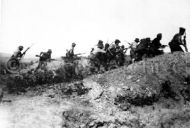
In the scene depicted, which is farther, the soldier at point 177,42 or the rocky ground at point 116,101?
the soldier at point 177,42

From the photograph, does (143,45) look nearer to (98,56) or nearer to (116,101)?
(98,56)

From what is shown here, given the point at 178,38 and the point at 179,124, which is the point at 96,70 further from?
the point at 179,124

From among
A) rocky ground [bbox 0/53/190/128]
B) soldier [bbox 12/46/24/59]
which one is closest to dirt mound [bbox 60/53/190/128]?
rocky ground [bbox 0/53/190/128]

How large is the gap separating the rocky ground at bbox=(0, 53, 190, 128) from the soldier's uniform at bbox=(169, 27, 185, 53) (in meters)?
0.57

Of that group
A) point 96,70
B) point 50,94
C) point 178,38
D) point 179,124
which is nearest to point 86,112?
point 50,94

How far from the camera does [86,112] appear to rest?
10.2 metres

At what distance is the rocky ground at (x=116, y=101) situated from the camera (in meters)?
9.70

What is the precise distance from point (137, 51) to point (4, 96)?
23.1ft

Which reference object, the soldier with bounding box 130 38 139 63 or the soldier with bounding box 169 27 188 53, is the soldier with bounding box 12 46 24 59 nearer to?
the soldier with bounding box 130 38 139 63

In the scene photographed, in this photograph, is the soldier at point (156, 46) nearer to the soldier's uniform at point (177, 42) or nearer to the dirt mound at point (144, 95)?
the soldier's uniform at point (177, 42)

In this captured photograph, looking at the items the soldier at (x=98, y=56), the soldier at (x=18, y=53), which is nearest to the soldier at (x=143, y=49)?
the soldier at (x=98, y=56)

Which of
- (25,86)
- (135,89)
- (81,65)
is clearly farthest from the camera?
(81,65)

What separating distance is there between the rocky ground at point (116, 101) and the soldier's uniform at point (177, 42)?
0.57 meters

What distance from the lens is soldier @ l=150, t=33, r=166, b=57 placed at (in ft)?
45.4
